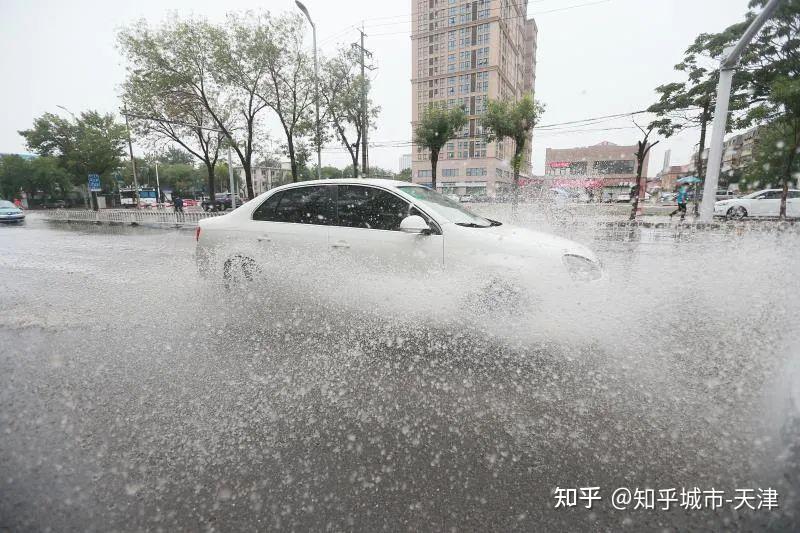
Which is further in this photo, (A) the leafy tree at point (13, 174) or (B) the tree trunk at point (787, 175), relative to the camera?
(A) the leafy tree at point (13, 174)

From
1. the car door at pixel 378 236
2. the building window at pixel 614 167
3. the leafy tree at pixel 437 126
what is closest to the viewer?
the car door at pixel 378 236

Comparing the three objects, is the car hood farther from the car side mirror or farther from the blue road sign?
the blue road sign

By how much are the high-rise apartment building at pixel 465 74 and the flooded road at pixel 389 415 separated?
66.3m

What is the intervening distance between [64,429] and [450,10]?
86.9m

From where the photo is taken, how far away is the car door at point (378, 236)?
3676 mm

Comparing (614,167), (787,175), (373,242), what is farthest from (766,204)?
(614,167)

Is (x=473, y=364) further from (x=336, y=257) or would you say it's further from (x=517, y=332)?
(x=336, y=257)

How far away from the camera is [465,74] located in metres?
71.1

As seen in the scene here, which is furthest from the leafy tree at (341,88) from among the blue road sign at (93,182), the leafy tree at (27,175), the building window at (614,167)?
the building window at (614,167)

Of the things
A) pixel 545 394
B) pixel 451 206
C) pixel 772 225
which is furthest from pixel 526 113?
pixel 545 394

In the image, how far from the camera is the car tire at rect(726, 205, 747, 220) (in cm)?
1659

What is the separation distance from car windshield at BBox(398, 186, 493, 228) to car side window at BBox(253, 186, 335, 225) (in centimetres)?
86

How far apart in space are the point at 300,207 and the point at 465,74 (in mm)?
76780

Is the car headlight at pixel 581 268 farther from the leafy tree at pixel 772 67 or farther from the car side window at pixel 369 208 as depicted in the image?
the leafy tree at pixel 772 67
